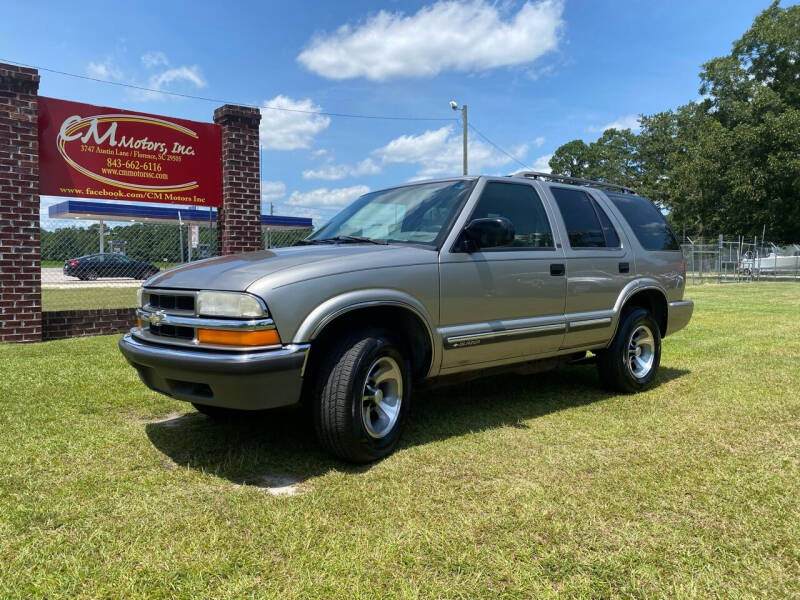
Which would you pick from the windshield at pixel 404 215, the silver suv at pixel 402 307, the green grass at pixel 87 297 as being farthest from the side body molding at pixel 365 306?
the green grass at pixel 87 297

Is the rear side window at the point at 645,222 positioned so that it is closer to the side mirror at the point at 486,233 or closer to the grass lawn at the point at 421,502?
the grass lawn at the point at 421,502

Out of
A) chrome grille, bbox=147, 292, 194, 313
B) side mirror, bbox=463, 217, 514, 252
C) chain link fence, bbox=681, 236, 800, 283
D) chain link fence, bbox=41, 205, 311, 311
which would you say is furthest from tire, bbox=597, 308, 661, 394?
chain link fence, bbox=681, 236, 800, 283

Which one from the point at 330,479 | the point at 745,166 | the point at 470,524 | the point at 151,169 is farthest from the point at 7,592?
the point at 745,166

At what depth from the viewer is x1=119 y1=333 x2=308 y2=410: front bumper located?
3109 millimetres

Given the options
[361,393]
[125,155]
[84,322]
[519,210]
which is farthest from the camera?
[125,155]

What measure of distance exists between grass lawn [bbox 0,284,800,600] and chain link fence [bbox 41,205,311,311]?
4778 mm

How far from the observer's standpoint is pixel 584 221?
17.0ft

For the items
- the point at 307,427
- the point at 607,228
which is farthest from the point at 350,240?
the point at 607,228

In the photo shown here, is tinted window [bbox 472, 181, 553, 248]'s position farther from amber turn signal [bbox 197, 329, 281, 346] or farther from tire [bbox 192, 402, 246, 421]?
tire [bbox 192, 402, 246, 421]

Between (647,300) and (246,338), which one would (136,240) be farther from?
(647,300)

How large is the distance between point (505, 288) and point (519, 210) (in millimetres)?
734

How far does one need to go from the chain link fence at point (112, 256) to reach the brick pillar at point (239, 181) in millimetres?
643

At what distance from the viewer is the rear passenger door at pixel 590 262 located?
4.88 m

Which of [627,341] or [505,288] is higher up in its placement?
[505,288]
